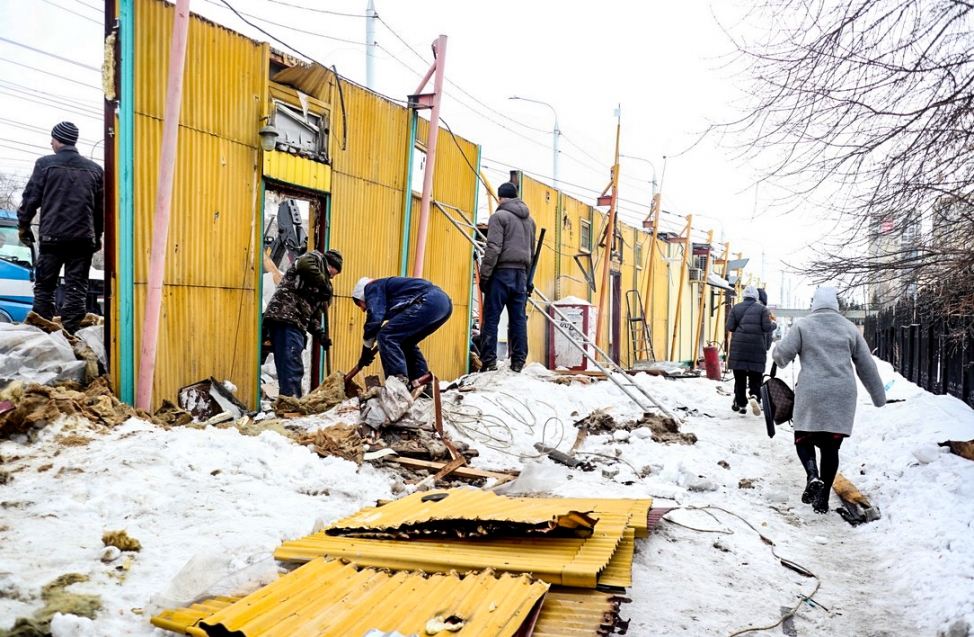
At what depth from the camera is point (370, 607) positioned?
8.91 ft

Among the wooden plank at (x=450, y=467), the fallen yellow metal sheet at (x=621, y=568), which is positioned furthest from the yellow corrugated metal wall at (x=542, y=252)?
the fallen yellow metal sheet at (x=621, y=568)

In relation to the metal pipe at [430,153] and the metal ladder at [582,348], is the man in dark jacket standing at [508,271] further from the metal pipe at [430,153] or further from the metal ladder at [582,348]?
the metal pipe at [430,153]

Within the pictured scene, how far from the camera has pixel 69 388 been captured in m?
5.36

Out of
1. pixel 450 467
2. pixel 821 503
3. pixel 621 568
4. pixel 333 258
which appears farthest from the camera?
pixel 333 258

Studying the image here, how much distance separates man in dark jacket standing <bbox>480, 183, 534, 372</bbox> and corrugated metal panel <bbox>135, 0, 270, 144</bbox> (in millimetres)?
3113

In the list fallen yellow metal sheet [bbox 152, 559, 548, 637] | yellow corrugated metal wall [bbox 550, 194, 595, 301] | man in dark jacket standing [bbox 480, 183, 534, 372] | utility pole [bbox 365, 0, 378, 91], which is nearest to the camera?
fallen yellow metal sheet [bbox 152, 559, 548, 637]

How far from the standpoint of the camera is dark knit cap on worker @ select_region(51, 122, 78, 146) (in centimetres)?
641

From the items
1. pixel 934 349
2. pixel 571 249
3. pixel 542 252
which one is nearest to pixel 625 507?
pixel 542 252

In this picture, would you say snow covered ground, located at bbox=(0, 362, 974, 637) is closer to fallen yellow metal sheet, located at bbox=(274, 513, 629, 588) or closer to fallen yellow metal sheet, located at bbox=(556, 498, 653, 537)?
fallen yellow metal sheet, located at bbox=(556, 498, 653, 537)

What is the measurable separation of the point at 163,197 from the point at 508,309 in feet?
15.3

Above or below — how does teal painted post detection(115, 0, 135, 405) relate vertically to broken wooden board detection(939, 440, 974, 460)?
above

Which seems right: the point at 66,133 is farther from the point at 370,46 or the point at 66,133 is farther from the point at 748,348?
the point at 370,46

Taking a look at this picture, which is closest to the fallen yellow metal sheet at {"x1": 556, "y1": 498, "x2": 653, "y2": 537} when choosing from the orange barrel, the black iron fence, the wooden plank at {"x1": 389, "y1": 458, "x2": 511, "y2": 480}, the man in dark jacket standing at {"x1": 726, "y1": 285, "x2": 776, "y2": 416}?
the wooden plank at {"x1": 389, "y1": 458, "x2": 511, "y2": 480}

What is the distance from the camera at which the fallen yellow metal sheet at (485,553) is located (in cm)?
306
